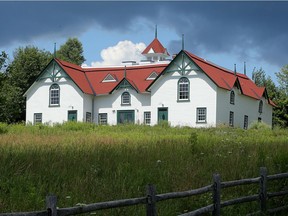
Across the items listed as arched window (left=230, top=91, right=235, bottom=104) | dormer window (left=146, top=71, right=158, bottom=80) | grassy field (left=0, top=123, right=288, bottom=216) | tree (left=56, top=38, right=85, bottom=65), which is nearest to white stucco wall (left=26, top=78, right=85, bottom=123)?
dormer window (left=146, top=71, right=158, bottom=80)

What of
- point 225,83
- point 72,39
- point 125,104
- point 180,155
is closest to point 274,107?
point 225,83

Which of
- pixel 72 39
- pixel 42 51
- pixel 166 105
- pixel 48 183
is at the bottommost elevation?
pixel 48 183

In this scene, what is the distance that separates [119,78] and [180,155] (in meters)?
36.5

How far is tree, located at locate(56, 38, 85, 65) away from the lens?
88750 millimetres

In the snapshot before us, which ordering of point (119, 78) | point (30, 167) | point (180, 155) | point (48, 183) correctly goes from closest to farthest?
point (48, 183) < point (30, 167) < point (180, 155) < point (119, 78)

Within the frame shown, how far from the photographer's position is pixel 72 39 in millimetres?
90750

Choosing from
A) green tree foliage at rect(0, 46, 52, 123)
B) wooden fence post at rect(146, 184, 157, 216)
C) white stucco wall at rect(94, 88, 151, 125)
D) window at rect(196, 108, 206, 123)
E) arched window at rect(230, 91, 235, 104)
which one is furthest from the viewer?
green tree foliage at rect(0, 46, 52, 123)

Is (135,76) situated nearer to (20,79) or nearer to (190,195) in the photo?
(20,79)

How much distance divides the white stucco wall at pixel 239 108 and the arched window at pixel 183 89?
2.90m

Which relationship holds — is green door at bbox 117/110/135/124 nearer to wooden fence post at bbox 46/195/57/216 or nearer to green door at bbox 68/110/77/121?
green door at bbox 68/110/77/121

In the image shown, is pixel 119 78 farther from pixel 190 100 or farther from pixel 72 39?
pixel 72 39

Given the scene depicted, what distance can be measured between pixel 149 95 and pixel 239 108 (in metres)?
9.24

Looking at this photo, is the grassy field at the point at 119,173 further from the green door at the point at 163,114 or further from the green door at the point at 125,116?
the green door at the point at 125,116

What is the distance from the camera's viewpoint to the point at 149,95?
47.8 m
